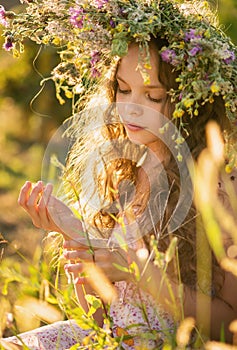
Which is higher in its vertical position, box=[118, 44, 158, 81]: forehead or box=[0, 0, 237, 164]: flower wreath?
box=[0, 0, 237, 164]: flower wreath

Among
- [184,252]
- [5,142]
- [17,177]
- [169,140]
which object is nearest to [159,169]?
[169,140]

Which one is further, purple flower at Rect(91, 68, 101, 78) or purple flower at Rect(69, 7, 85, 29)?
purple flower at Rect(91, 68, 101, 78)

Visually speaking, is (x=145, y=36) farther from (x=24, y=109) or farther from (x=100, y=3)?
(x=24, y=109)

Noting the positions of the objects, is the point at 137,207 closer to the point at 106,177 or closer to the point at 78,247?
the point at 106,177

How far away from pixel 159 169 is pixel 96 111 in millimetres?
411

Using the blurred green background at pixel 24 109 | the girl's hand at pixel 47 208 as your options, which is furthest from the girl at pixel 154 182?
the blurred green background at pixel 24 109

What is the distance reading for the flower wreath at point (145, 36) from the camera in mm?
2174

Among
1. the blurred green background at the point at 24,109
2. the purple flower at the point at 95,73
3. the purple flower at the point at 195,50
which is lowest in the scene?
the blurred green background at the point at 24,109

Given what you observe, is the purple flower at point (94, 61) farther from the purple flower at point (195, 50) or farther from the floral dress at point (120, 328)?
the floral dress at point (120, 328)

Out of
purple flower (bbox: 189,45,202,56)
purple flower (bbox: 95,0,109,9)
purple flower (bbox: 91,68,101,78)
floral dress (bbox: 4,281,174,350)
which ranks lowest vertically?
floral dress (bbox: 4,281,174,350)

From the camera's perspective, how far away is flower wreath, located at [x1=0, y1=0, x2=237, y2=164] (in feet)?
7.13

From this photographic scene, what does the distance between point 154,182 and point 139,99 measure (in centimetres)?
36

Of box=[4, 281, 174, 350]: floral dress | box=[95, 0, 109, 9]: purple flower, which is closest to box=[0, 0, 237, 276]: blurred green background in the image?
box=[4, 281, 174, 350]: floral dress

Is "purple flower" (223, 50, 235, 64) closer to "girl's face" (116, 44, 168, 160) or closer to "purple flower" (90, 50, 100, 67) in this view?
"girl's face" (116, 44, 168, 160)
